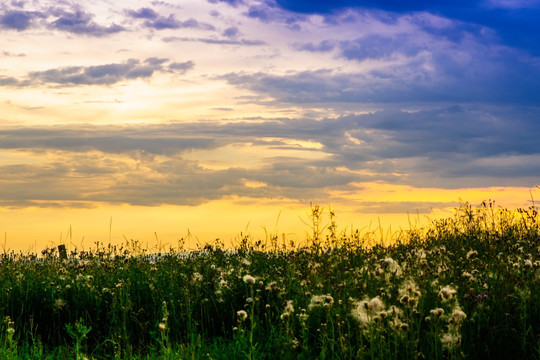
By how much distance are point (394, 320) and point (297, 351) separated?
4.00ft

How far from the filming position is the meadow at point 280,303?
5227 mm

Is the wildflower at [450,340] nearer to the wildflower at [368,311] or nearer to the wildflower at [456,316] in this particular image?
the wildflower at [456,316]

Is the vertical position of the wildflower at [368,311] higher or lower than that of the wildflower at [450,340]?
higher

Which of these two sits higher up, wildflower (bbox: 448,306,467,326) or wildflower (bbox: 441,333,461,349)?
wildflower (bbox: 448,306,467,326)

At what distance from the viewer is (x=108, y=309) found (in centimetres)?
A: 786

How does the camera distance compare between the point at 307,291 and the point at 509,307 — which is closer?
the point at 509,307

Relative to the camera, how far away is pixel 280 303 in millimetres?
6969


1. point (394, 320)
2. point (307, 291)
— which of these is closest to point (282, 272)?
point (307, 291)

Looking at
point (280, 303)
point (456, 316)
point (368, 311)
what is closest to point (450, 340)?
point (456, 316)

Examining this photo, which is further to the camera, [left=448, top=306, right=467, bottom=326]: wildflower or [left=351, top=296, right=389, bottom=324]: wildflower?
[left=351, top=296, right=389, bottom=324]: wildflower

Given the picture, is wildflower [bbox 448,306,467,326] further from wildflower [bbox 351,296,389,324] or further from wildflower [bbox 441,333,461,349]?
wildflower [bbox 351,296,389,324]

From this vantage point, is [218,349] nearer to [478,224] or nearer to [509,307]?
[509,307]

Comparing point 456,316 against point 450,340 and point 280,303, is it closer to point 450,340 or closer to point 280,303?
point 450,340

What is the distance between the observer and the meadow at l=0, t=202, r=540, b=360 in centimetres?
523
